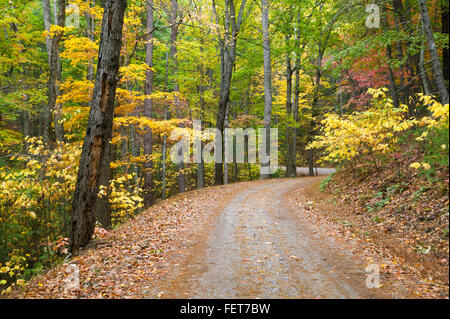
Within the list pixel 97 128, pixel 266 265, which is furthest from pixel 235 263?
pixel 97 128

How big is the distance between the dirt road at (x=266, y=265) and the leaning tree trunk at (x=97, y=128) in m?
2.81

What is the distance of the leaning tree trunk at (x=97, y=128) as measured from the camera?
6.63 metres

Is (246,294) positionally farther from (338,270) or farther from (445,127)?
(445,127)

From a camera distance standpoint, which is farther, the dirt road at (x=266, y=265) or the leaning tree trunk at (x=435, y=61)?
the leaning tree trunk at (x=435, y=61)

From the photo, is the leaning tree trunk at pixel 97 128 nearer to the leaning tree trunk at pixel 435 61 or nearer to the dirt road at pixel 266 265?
the dirt road at pixel 266 265

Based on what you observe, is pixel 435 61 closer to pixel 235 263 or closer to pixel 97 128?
pixel 235 263

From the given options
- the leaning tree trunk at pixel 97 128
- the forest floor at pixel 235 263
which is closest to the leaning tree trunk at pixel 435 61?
the forest floor at pixel 235 263

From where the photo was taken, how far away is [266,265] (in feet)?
17.4

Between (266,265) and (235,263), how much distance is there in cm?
60

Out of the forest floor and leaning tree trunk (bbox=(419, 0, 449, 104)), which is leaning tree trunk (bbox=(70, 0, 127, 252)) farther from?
leaning tree trunk (bbox=(419, 0, 449, 104))

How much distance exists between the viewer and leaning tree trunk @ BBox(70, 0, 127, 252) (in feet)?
21.8

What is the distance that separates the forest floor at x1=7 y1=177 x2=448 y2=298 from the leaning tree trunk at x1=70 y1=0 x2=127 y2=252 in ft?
1.93
